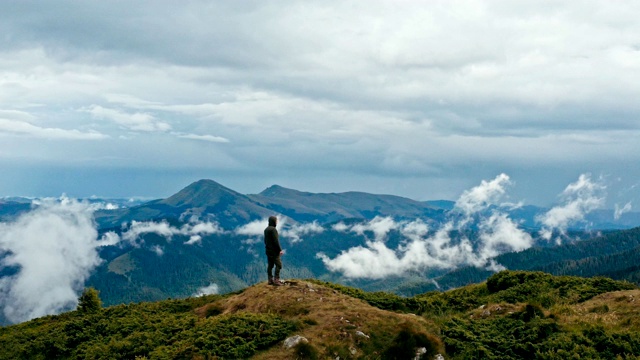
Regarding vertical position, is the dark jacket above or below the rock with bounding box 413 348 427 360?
above

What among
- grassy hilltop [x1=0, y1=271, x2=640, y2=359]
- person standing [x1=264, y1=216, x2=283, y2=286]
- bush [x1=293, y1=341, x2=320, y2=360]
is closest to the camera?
bush [x1=293, y1=341, x2=320, y2=360]

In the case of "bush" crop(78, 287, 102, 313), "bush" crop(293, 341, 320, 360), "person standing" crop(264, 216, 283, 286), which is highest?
"person standing" crop(264, 216, 283, 286)

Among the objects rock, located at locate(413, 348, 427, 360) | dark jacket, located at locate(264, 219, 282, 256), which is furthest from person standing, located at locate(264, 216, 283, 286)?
rock, located at locate(413, 348, 427, 360)

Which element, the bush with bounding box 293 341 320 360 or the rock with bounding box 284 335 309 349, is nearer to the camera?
the bush with bounding box 293 341 320 360

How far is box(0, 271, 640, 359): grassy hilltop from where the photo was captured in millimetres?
18750

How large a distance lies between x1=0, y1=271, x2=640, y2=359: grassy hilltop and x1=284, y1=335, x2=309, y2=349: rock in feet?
0.74

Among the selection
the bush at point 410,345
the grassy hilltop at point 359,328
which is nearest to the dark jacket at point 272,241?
the grassy hilltop at point 359,328

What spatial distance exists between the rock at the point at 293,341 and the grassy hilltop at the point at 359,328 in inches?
8.8

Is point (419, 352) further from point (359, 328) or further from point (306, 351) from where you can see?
point (306, 351)

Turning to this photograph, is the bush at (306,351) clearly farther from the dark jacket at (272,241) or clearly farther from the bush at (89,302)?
the bush at (89,302)

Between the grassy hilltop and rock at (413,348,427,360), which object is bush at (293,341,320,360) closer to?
the grassy hilltop

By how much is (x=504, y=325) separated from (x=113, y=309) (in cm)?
2780

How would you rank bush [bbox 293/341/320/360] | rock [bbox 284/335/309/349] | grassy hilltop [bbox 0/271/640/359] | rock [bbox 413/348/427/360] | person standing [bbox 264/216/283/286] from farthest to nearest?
person standing [bbox 264/216/283/286]
rock [bbox 284/335/309/349]
grassy hilltop [bbox 0/271/640/359]
rock [bbox 413/348/427/360]
bush [bbox 293/341/320/360]

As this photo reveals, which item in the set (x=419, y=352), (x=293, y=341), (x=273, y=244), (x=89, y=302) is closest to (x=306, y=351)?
(x=293, y=341)
